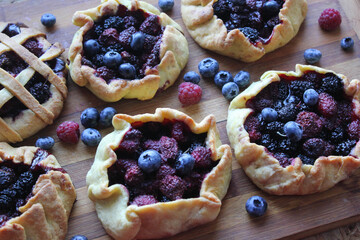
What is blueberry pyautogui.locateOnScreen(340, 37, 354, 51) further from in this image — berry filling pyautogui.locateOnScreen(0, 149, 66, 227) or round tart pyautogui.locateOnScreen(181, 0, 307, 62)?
berry filling pyautogui.locateOnScreen(0, 149, 66, 227)

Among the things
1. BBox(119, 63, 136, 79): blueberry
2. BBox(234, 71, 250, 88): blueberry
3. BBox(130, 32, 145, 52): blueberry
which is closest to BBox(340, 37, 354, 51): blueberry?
BBox(234, 71, 250, 88): blueberry

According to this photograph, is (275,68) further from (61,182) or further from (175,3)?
(61,182)

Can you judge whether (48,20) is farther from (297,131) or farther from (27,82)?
(297,131)

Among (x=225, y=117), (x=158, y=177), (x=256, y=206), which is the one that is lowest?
(x=256, y=206)

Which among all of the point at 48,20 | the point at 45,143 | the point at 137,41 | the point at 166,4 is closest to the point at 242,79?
the point at 137,41

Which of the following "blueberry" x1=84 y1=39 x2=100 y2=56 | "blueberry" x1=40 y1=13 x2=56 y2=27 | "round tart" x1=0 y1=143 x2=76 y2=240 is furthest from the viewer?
"blueberry" x1=40 y1=13 x2=56 y2=27

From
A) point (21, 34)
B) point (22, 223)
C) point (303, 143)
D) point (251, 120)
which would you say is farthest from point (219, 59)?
point (22, 223)

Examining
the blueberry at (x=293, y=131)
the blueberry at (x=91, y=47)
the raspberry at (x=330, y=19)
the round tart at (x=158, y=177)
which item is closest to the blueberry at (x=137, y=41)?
the blueberry at (x=91, y=47)
